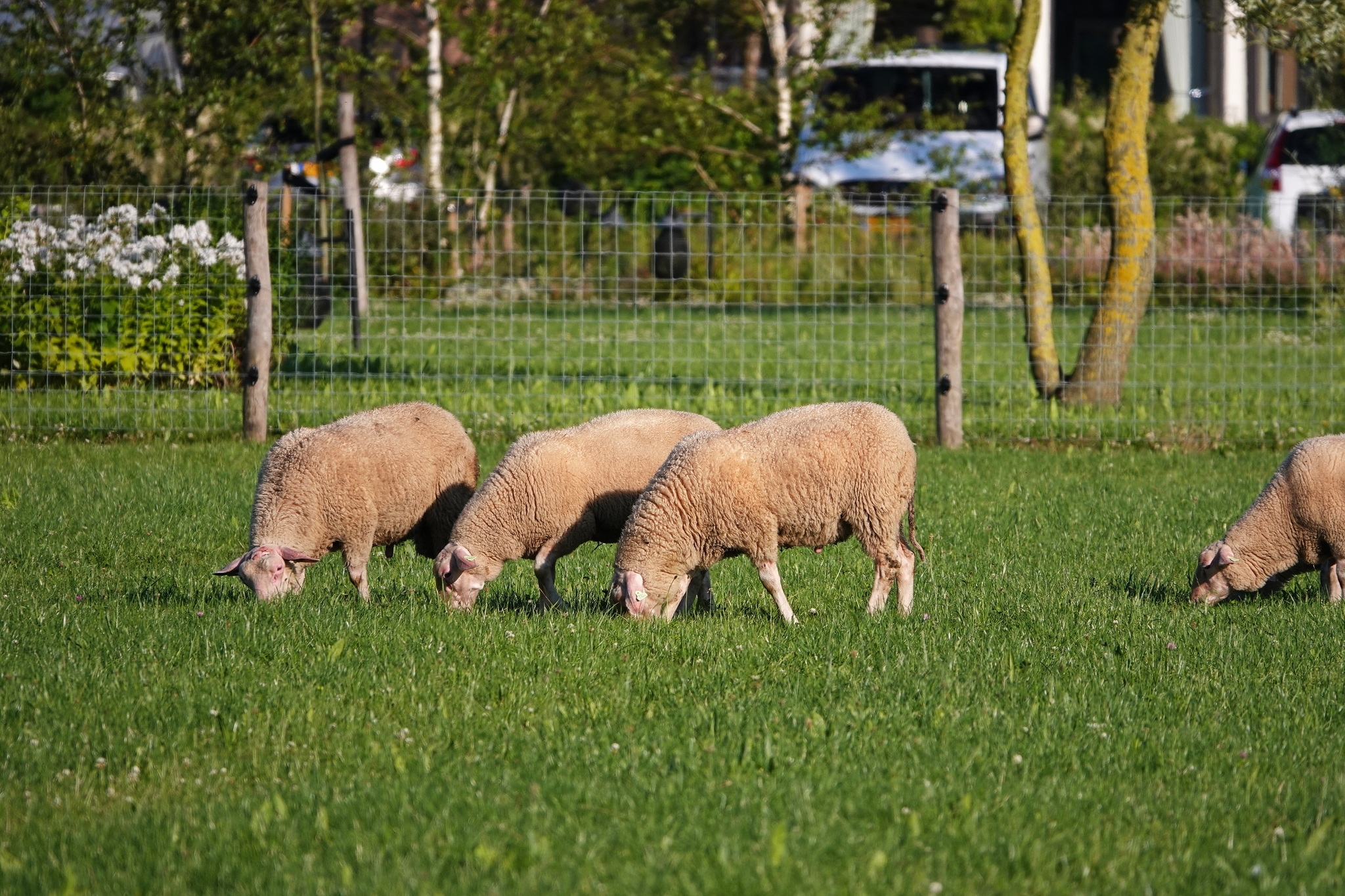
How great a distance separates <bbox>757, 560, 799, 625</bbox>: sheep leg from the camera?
5633mm

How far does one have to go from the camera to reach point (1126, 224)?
36.7 ft

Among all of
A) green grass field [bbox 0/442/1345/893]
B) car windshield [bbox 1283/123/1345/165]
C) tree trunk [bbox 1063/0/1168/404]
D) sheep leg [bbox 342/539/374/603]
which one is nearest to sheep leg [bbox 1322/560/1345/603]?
green grass field [bbox 0/442/1345/893]

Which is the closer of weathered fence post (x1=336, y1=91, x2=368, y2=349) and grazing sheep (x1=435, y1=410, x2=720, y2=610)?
grazing sheep (x1=435, y1=410, x2=720, y2=610)

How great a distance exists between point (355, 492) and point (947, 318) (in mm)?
5476

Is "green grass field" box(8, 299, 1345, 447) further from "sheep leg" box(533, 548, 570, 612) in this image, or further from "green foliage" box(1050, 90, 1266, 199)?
"green foliage" box(1050, 90, 1266, 199)

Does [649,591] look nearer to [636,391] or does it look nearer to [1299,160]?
[636,391]

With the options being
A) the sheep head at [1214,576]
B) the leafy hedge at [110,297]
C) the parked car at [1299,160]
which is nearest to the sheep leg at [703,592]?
the sheep head at [1214,576]

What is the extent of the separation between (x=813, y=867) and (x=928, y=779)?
0.70 metres

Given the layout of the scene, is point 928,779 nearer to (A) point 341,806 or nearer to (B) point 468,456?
(A) point 341,806

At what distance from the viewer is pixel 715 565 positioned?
734cm

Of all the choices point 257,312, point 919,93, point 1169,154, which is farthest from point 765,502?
point 1169,154

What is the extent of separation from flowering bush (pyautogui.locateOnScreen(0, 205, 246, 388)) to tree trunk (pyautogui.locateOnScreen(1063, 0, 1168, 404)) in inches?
268

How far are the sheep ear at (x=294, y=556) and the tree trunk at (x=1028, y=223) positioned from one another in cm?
688

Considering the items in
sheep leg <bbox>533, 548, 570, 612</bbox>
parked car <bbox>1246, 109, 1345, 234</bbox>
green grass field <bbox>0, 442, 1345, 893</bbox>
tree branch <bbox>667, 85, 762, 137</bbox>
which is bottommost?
green grass field <bbox>0, 442, 1345, 893</bbox>
